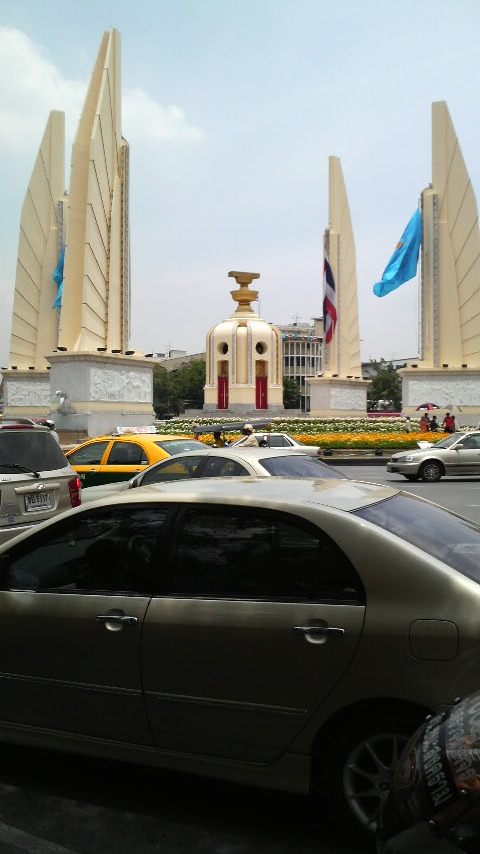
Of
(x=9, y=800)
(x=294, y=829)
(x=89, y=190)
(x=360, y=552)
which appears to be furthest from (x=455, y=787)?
(x=89, y=190)

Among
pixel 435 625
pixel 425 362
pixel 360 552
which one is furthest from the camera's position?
pixel 425 362

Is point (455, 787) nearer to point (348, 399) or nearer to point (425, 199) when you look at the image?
point (425, 199)

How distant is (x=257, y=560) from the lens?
10.7ft

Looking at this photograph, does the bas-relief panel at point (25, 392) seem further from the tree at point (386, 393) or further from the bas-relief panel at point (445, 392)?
the tree at point (386, 393)

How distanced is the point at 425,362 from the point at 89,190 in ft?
66.6

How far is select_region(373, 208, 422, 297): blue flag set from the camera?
4100 cm

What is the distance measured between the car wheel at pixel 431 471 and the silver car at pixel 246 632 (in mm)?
15624

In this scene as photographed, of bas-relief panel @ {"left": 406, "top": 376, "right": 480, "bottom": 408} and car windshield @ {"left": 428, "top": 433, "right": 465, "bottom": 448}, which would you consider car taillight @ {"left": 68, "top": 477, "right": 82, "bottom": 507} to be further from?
bas-relief panel @ {"left": 406, "top": 376, "right": 480, "bottom": 408}

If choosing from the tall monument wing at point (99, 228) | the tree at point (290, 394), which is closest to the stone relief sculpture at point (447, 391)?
the tall monument wing at point (99, 228)

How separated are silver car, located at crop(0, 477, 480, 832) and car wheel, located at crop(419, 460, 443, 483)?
1562 centimetres

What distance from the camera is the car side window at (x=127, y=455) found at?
11.9 m

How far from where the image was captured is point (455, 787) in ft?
6.20

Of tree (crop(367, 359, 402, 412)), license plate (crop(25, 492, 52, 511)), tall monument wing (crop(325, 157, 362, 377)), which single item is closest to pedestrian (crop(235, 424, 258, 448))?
license plate (crop(25, 492, 52, 511))

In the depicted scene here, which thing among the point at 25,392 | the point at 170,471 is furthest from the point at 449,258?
the point at 170,471
